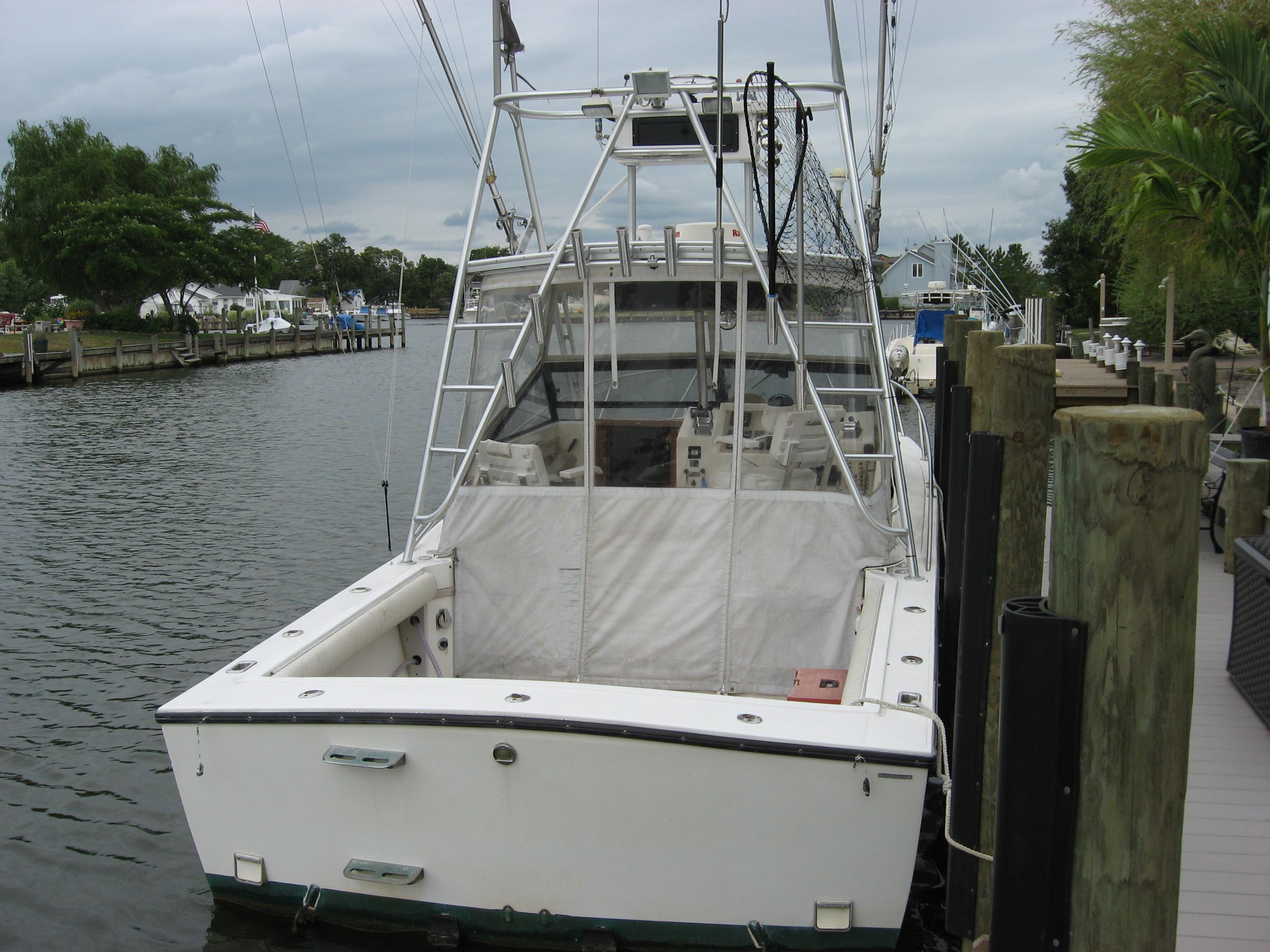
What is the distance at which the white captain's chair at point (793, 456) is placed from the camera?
18.6ft

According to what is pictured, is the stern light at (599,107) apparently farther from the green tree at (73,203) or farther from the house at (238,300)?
the house at (238,300)

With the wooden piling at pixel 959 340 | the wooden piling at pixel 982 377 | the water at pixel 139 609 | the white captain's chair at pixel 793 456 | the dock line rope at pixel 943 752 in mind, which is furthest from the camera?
the wooden piling at pixel 959 340

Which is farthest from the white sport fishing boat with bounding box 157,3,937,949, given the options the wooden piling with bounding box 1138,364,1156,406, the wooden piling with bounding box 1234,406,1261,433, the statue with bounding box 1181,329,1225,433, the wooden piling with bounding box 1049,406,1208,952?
the wooden piling with bounding box 1234,406,1261,433

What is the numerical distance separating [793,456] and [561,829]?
2.58 metres

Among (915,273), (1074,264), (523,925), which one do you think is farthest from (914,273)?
(523,925)

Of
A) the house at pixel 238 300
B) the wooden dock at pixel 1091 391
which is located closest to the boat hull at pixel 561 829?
the wooden dock at pixel 1091 391

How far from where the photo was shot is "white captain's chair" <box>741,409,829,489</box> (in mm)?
5672

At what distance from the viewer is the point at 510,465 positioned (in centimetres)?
590

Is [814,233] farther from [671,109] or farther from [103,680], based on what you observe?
[103,680]

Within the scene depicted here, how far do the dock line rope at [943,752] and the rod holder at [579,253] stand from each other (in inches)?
103

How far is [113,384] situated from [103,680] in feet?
108

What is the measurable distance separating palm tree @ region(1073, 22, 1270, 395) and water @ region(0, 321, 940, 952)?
6.98 metres

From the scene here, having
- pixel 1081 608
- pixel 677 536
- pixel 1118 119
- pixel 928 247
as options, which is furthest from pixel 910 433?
pixel 928 247

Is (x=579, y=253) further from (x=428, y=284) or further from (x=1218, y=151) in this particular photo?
(x=428, y=284)
